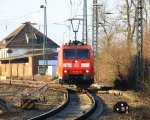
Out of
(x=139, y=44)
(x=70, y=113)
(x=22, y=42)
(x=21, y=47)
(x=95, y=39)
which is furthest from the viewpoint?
(x=22, y=42)

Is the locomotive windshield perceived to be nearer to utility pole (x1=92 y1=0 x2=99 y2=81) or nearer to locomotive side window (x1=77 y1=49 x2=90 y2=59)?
locomotive side window (x1=77 y1=49 x2=90 y2=59)

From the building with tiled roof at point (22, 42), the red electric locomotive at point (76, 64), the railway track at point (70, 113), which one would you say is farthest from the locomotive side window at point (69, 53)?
the building with tiled roof at point (22, 42)

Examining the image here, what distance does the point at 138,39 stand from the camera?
90.2 ft

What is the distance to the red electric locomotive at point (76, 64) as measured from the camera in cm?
3134

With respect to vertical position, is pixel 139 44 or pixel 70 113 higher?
pixel 139 44

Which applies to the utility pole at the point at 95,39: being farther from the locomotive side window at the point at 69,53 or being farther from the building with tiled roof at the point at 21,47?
the building with tiled roof at the point at 21,47

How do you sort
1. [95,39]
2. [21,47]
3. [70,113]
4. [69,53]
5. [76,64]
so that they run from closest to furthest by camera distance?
1. [70,113]
2. [76,64]
3. [69,53]
4. [95,39]
5. [21,47]

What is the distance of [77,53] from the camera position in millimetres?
31844

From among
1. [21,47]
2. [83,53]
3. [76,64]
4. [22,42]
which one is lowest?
[76,64]

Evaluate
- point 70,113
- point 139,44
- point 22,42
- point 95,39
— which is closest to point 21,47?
point 22,42

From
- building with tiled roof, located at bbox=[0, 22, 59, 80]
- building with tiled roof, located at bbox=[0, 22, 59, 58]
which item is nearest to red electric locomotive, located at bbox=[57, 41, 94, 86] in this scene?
building with tiled roof, located at bbox=[0, 22, 59, 80]

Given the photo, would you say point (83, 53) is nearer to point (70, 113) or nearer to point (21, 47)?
point (70, 113)

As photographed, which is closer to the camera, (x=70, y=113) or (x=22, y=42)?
(x=70, y=113)

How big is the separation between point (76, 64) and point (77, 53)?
856 millimetres
